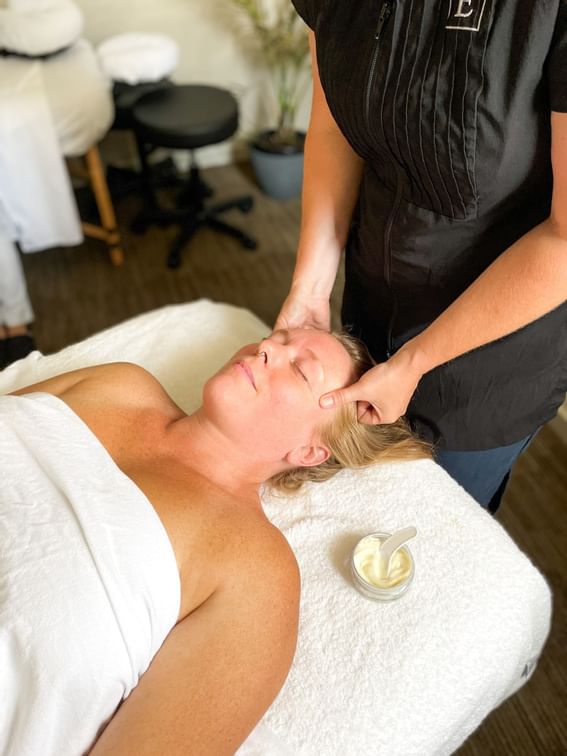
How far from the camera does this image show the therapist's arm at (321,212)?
1.15 meters

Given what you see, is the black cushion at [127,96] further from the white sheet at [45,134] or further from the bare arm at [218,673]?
the bare arm at [218,673]

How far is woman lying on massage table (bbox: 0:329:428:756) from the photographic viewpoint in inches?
33.4

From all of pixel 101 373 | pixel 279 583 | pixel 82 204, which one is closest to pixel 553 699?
pixel 279 583

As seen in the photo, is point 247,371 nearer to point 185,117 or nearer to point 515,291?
point 515,291

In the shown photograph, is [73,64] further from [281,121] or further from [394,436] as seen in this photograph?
[394,436]

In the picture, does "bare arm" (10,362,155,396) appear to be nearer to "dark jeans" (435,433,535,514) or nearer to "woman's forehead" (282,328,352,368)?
"woman's forehead" (282,328,352,368)

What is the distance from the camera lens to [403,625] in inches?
41.5

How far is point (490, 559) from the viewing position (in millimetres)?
1139

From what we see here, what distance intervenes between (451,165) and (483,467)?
0.67 meters

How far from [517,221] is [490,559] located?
0.63 meters

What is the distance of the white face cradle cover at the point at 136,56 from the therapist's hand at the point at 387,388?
2.29 meters

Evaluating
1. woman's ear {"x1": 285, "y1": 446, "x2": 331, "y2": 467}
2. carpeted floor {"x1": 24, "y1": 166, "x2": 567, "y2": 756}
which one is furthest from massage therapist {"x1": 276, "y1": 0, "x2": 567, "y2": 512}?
carpeted floor {"x1": 24, "y1": 166, "x2": 567, "y2": 756}

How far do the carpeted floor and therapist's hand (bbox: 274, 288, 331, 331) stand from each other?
100cm

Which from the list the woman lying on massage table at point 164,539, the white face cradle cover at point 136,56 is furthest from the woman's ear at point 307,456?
the white face cradle cover at point 136,56
